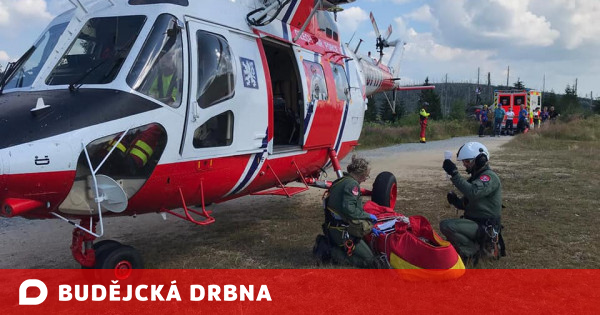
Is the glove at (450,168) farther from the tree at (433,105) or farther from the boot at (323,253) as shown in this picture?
the tree at (433,105)

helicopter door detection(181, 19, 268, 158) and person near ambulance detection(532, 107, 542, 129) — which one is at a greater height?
helicopter door detection(181, 19, 268, 158)

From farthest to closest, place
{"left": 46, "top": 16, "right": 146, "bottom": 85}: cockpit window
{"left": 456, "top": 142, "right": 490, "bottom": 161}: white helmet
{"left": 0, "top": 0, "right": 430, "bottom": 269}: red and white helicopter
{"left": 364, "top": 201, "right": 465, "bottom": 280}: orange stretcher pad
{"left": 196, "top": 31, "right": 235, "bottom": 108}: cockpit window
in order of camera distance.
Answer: {"left": 456, "top": 142, "right": 490, "bottom": 161}: white helmet, {"left": 196, "top": 31, "right": 235, "bottom": 108}: cockpit window, {"left": 364, "top": 201, "right": 465, "bottom": 280}: orange stretcher pad, {"left": 46, "top": 16, "right": 146, "bottom": 85}: cockpit window, {"left": 0, "top": 0, "right": 430, "bottom": 269}: red and white helicopter

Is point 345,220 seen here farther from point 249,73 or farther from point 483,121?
point 483,121

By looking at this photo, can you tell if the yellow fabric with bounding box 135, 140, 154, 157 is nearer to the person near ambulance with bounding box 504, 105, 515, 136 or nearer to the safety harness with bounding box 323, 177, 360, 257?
the safety harness with bounding box 323, 177, 360, 257

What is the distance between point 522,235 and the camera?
6270 millimetres

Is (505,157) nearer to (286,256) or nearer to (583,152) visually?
(583,152)

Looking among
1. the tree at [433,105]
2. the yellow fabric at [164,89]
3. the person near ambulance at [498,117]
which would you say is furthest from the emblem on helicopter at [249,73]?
the tree at [433,105]

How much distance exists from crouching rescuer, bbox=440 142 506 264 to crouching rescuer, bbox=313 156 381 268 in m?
0.92

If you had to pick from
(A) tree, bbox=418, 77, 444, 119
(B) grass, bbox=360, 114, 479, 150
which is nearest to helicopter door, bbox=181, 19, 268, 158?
(B) grass, bbox=360, 114, 479, 150

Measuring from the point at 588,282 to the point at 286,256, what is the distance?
3.07m

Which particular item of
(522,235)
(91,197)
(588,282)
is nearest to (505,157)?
(522,235)

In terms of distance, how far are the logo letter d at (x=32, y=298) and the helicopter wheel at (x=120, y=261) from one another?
73 cm

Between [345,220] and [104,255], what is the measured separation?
236 cm

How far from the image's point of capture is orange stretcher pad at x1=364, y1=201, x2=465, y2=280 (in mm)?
4457
